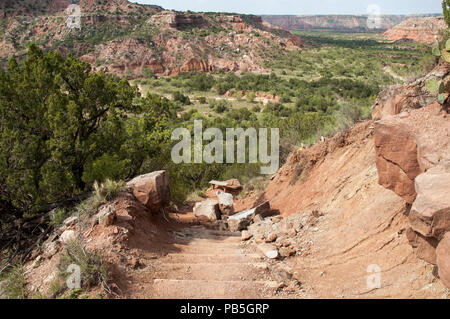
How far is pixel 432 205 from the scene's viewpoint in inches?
155

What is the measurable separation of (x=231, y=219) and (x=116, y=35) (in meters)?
73.7

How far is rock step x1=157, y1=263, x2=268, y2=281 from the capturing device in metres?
5.84

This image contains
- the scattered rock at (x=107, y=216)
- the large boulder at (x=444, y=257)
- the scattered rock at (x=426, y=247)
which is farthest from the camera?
the scattered rock at (x=107, y=216)

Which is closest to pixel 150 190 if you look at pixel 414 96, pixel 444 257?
pixel 444 257

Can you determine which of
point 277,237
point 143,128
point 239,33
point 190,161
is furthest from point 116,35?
point 277,237

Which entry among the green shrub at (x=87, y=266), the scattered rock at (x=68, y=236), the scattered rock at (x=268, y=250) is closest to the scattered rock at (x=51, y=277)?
the green shrub at (x=87, y=266)

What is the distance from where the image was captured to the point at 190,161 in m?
20.1

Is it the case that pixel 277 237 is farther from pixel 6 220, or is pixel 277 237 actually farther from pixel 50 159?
pixel 6 220

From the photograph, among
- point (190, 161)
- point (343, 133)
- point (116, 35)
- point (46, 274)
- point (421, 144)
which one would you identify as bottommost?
point (190, 161)

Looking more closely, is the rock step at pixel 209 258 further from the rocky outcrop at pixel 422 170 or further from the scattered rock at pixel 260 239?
the rocky outcrop at pixel 422 170

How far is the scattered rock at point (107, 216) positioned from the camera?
22.1 ft

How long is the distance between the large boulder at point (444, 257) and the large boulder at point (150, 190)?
6.44 m

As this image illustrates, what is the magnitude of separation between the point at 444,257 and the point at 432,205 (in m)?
0.61

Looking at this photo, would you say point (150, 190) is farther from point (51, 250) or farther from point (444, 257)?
point (444, 257)
